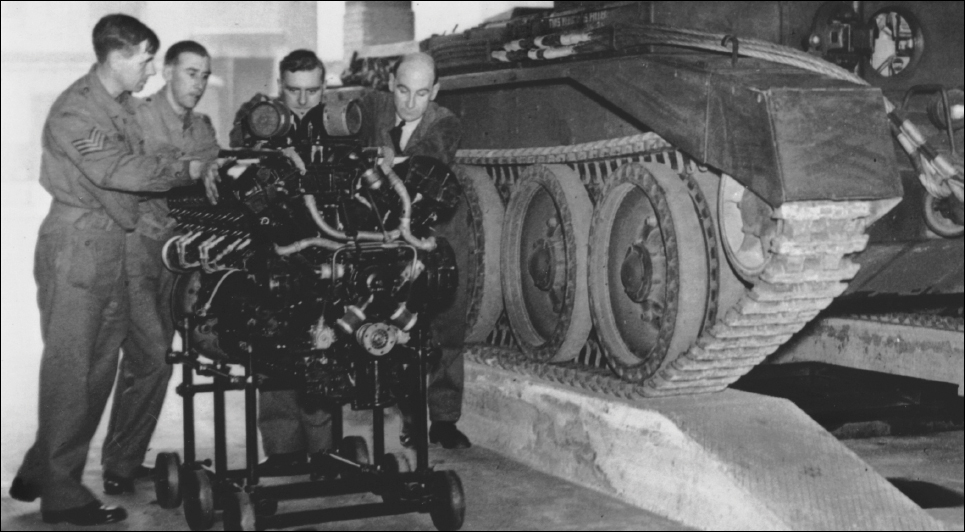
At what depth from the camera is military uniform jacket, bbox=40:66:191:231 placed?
16.5 ft

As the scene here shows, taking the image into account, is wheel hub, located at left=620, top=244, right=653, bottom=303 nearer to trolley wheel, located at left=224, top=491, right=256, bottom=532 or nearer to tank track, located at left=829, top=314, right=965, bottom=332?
tank track, located at left=829, top=314, right=965, bottom=332

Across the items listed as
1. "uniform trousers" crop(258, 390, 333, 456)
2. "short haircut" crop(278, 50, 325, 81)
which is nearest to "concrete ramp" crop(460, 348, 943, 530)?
"uniform trousers" crop(258, 390, 333, 456)

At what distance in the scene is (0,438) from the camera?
267 inches

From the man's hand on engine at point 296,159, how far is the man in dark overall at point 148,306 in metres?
1.01

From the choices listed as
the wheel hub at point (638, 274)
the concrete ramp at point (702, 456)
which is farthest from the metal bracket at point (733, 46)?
the concrete ramp at point (702, 456)

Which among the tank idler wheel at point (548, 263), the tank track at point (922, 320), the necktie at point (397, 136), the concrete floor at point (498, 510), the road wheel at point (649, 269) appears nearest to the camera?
the concrete floor at point (498, 510)

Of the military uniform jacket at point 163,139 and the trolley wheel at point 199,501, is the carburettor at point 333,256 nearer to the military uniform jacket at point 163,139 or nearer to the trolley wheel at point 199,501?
the trolley wheel at point 199,501

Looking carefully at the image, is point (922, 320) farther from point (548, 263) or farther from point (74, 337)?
point (74, 337)

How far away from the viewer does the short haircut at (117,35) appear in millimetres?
5301

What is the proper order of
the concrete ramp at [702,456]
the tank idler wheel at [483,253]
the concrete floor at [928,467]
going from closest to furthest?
1. the concrete ramp at [702,456]
2. the concrete floor at [928,467]
3. the tank idler wheel at [483,253]

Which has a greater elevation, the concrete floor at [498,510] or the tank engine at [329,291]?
the tank engine at [329,291]

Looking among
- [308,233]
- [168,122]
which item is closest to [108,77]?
[168,122]

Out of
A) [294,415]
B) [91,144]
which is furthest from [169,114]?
[294,415]

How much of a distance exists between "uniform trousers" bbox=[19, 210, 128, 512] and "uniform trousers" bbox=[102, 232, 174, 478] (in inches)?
9.3
